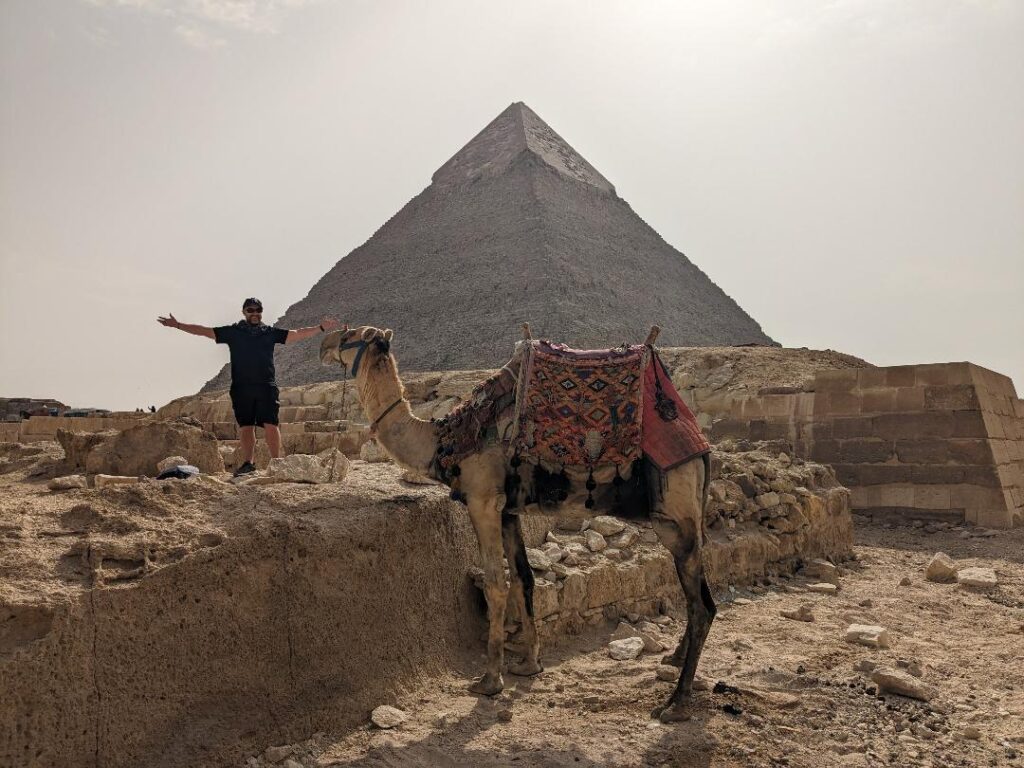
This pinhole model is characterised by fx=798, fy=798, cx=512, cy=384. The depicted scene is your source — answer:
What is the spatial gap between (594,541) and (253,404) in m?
1.87

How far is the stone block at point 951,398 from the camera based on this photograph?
8.38 metres

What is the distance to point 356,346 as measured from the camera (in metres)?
3.24

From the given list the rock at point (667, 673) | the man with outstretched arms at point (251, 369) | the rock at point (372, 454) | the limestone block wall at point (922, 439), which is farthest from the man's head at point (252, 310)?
the limestone block wall at point (922, 439)

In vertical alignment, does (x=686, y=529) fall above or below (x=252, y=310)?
below

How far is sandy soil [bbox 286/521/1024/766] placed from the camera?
95.3 inches

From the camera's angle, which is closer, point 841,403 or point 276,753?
point 276,753

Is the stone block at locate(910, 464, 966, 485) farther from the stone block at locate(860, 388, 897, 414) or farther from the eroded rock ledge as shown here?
the eroded rock ledge

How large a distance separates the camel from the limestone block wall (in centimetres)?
643

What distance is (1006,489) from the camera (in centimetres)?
823

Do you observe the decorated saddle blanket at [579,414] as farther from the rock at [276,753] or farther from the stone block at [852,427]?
the stone block at [852,427]

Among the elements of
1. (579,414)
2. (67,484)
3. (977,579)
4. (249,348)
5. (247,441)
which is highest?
(249,348)

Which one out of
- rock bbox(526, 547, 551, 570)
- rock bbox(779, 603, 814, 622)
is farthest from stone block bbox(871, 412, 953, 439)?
rock bbox(526, 547, 551, 570)

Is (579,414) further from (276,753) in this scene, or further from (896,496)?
(896,496)

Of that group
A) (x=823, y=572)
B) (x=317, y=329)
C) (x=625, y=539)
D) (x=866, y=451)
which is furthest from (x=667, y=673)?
(x=866, y=451)
